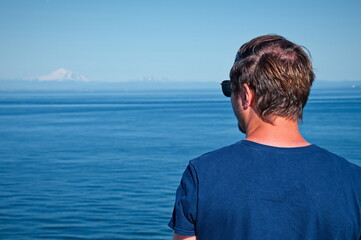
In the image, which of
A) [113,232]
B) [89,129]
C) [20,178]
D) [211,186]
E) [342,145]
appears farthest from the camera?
[89,129]

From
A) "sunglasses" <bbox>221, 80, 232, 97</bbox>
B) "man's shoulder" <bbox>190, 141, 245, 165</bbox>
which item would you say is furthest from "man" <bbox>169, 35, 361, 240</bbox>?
"sunglasses" <bbox>221, 80, 232, 97</bbox>

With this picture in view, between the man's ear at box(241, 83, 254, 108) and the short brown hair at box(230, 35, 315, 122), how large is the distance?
17 millimetres

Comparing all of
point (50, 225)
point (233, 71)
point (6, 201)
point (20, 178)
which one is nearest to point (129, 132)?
point (20, 178)

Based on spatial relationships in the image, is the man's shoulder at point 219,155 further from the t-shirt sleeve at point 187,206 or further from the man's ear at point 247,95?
the man's ear at point 247,95

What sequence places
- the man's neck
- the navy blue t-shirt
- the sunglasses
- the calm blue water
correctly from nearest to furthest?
the navy blue t-shirt, the man's neck, the sunglasses, the calm blue water

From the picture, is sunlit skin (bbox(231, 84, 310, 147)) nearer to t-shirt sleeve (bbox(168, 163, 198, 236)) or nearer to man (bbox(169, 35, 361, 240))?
man (bbox(169, 35, 361, 240))

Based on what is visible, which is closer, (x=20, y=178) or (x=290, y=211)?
(x=290, y=211)

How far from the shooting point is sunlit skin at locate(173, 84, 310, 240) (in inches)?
76.4

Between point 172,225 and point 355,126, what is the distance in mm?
49580

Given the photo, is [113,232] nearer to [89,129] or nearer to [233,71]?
[233,71]

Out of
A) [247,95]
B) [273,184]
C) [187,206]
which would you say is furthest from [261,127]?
[187,206]

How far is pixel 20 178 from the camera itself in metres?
22.4

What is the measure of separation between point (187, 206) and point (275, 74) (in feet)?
2.29

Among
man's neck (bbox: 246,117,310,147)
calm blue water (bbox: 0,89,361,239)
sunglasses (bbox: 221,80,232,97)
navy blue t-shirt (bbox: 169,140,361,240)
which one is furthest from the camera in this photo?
calm blue water (bbox: 0,89,361,239)
